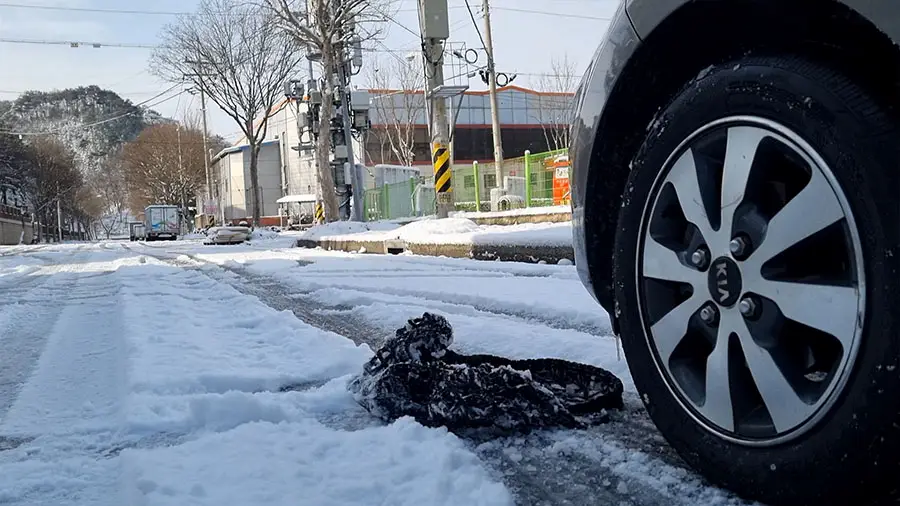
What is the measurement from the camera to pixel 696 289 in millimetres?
1668

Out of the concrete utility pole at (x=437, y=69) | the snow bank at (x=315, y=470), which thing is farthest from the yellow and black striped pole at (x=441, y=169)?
the snow bank at (x=315, y=470)

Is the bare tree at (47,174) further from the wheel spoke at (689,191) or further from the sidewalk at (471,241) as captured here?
the wheel spoke at (689,191)

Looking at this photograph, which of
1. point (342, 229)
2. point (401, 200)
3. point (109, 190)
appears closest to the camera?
point (342, 229)

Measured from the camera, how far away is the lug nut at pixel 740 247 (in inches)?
59.9

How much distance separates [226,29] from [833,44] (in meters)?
38.3

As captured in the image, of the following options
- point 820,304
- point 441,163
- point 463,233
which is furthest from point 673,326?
point 441,163

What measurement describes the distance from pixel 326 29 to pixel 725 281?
74.8 feet

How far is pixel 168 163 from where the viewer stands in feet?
212

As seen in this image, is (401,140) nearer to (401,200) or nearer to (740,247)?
(401,200)

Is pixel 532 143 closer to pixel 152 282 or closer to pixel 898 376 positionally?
pixel 152 282

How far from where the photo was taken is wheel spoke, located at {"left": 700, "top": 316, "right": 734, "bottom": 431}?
5.13ft

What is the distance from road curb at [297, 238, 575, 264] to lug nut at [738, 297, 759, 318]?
477 centimetres

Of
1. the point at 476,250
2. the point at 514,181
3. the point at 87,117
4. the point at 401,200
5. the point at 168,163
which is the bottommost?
the point at 476,250

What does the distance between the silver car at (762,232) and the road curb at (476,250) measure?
4467mm
